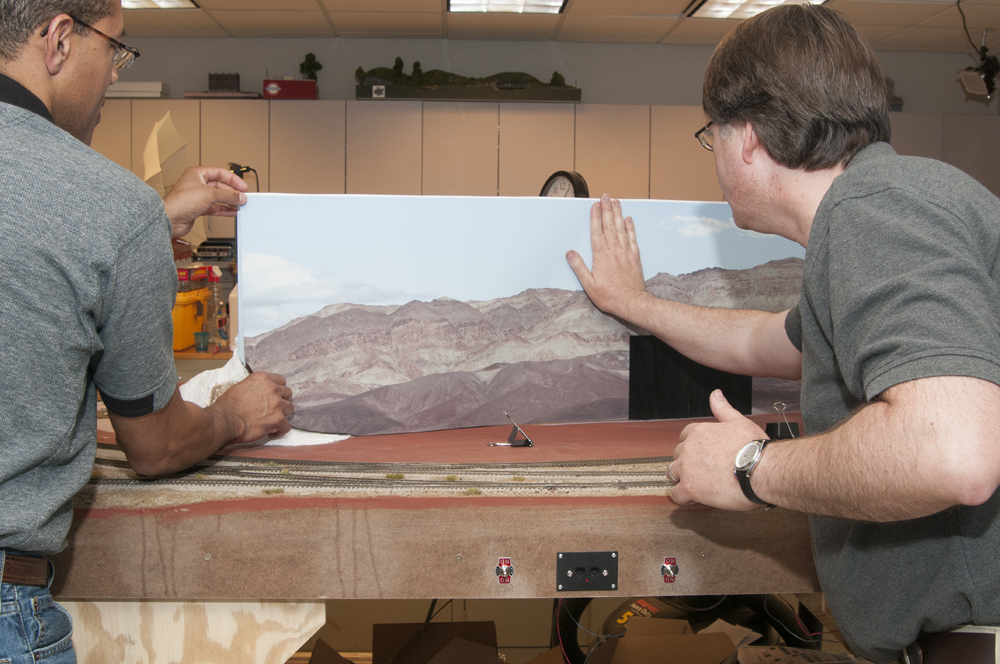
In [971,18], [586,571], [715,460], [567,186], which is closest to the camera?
[715,460]

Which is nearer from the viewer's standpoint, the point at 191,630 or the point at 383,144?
the point at 191,630

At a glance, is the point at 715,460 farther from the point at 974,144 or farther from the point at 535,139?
the point at 974,144

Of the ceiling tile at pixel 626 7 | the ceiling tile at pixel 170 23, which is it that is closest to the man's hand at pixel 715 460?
the ceiling tile at pixel 626 7

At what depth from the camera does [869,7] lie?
3855 mm

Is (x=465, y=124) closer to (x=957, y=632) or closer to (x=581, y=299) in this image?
(x=581, y=299)

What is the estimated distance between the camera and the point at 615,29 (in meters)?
4.41

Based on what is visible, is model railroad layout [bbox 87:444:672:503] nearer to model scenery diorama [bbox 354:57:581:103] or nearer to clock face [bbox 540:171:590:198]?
clock face [bbox 540:171:590:198]

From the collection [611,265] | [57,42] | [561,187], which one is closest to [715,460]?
[611,265]

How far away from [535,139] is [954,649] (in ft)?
13.2

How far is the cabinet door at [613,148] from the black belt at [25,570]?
4.04 metres

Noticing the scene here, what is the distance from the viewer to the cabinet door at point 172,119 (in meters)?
4.33

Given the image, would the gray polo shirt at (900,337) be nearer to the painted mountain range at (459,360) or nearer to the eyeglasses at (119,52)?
the painted mountain range at (459,360)

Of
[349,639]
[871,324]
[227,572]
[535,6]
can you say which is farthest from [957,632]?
[535,6]

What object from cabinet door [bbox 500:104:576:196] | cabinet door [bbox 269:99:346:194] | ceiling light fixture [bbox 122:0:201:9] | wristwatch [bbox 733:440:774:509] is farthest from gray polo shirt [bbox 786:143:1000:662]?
ceiling light fixture [bbox 122:0:201:9]
